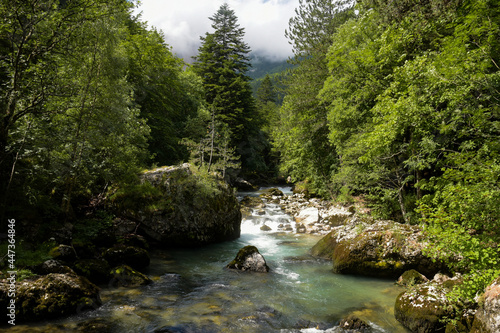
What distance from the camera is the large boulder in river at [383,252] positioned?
9.06 m


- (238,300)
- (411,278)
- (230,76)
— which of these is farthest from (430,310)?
(230,76)

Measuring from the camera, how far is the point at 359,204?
51.4 ft

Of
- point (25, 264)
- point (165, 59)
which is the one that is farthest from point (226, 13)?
point (25, 264)

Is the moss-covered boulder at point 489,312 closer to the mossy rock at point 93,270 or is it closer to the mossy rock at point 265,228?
the mossy rock at point 93,270

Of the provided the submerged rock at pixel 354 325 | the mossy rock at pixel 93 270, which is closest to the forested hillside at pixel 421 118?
the submerged rock at pixel 354 325

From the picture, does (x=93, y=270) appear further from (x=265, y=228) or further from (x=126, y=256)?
(x=265, y=228)

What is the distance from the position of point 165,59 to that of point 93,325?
84.7 ft

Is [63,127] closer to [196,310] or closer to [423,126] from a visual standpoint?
[196,310]

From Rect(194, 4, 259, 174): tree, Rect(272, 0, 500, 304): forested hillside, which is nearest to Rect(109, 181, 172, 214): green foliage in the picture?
Rect(272, 0, 500, 304): forested hillside

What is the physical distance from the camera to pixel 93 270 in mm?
7918

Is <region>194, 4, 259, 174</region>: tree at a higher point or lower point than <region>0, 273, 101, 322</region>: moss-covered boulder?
higher

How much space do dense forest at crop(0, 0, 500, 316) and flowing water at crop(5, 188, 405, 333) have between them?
2.92 m

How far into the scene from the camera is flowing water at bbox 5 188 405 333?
6016mm

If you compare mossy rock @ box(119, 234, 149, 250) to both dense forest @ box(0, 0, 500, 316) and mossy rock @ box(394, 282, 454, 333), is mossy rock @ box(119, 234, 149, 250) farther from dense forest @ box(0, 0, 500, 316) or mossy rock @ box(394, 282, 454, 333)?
mossy rock @ box(394, 282, 454, 333)
